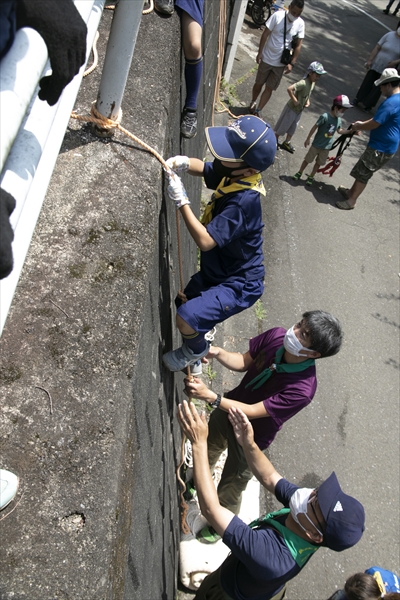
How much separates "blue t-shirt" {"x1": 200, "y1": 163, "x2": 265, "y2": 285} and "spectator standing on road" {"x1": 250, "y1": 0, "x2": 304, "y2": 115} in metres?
6.46

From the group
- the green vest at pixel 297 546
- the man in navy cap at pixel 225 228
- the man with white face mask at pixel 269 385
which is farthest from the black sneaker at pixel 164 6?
the green vest at pixel 297 546

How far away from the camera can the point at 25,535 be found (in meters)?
1.46

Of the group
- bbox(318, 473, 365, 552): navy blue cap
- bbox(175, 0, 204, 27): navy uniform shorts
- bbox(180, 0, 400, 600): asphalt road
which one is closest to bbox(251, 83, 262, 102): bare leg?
bbox(180, 0, 400, 600): asphalt road

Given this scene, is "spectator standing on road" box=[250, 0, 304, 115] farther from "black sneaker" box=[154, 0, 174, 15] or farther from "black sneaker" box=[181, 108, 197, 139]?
"black sneaker" box=[154, 0, 174, 15]

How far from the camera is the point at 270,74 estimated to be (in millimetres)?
8773

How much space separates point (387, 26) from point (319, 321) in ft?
56.0

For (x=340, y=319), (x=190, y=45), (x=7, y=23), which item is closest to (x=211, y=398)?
(x=190, y=45)

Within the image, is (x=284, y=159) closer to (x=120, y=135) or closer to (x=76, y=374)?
(x=120, y=135)

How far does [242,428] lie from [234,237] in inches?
44.4

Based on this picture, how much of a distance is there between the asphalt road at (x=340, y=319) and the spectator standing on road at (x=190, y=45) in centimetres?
246

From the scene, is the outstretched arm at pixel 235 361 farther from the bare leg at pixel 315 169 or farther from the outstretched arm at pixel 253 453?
the bare leg at pixel 315 169

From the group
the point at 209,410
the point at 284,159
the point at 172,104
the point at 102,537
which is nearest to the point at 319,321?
the point at 172,104

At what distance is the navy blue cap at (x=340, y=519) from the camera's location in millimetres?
2463

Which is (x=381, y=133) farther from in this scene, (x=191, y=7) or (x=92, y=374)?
(x=92, y=374)
